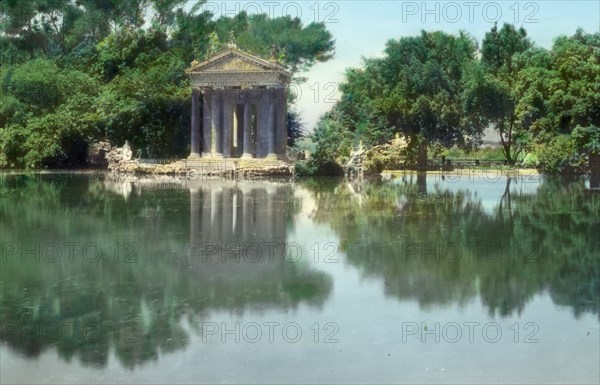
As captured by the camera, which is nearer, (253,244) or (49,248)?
(49,248)

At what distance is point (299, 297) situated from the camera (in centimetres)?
1110

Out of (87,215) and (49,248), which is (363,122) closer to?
(87,215)

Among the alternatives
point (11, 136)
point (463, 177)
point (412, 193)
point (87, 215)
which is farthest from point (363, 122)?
point (87, 215)

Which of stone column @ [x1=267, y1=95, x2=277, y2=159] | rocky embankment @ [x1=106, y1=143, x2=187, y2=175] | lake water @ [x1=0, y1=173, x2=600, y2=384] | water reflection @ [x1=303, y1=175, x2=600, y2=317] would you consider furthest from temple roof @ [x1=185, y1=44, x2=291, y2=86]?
lake water @ [x1=0, y1=173, x2=600, y2=384]

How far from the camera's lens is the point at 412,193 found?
30781 millimetres

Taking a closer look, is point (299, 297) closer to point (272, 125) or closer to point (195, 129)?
point (272, 125)

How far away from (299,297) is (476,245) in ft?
20.1

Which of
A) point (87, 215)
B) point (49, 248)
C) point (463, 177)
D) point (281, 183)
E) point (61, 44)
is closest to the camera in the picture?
point (49, 248)

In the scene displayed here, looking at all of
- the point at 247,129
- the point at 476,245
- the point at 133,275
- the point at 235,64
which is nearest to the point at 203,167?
the point at 247,129

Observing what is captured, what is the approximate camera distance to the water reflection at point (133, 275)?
909 cm

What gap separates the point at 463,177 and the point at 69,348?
3920 cm

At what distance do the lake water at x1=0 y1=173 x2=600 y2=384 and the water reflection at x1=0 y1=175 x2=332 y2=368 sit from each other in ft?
0.13

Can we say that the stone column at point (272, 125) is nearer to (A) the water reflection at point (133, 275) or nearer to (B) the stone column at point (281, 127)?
(B) the stone column at point (281, 127)

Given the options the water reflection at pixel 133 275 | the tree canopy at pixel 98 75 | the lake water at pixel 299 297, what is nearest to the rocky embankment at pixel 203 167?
the tree canopy at pixel 98 75
